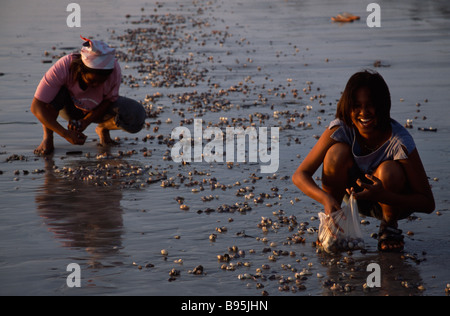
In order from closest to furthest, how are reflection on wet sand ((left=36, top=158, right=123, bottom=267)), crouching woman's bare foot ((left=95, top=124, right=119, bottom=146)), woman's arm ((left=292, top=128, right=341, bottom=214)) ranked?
woman's arm ((left=292, top=128, right=341, bottom=214))
reflection on wet sand ((left=36, top=158, right=123, bottom=267))
crouching woman's bare foot ((left=95, top=124, right=119, bottom=146))

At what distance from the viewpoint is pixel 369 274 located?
5.15 meters

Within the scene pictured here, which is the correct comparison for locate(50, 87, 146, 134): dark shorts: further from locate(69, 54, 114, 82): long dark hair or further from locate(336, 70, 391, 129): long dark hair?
locate(336, 70, 391, 129): long dark hair

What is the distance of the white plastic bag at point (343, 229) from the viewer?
17.6 ft

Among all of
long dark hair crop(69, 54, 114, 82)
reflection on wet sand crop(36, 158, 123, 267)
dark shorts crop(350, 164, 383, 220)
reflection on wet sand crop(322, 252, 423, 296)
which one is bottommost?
reflection on wet sand crop(322, 252, 423, 296)

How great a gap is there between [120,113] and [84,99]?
0.55 m

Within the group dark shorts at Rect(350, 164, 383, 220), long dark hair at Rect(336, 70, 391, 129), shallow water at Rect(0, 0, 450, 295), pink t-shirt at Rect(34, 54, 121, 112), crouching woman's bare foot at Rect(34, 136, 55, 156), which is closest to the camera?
shallow water at Rect(0, 0, 450, 295)

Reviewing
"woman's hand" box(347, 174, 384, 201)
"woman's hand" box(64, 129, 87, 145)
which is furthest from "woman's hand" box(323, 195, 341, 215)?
"woman's hand" box(64, 129, 87, 145)

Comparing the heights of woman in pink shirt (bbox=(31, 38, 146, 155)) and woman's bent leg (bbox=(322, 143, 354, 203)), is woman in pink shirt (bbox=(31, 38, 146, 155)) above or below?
above

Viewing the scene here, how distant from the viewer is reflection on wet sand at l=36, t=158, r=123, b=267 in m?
5.83

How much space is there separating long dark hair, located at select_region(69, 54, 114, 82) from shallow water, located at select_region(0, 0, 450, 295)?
1090mm

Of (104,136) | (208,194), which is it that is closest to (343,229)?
(208,194)

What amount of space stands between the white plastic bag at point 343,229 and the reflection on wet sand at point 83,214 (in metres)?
1.77

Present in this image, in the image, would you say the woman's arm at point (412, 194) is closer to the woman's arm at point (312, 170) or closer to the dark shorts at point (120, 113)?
the woman's arm at point (312, 170)

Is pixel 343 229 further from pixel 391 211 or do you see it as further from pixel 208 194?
pixel 208 194
